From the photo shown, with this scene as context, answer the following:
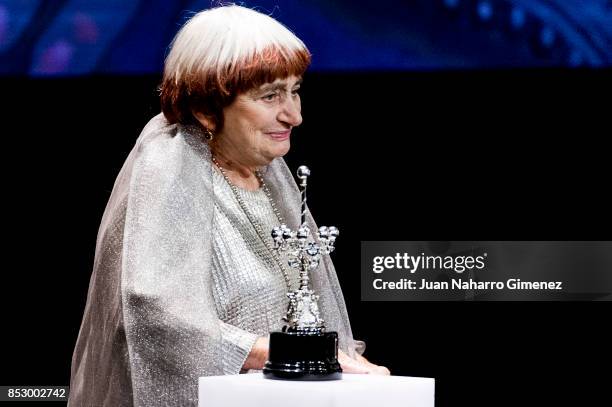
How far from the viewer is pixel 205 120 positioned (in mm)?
2086

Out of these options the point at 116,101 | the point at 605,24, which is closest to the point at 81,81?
the point at 116,101

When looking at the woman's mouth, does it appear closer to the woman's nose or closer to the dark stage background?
the woman's nose

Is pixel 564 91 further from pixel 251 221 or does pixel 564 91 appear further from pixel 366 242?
pixel 251 221

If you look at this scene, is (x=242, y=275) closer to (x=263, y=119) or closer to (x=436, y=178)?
(x=263, y=119)

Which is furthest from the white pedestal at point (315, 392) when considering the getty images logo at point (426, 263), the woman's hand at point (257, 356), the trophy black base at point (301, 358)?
the getty images logo at point (426, 263)

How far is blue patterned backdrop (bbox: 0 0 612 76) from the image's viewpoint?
2803mm

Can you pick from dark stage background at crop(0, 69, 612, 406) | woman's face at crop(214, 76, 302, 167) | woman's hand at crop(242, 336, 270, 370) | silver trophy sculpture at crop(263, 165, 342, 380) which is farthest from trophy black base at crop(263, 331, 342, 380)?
dark stage background at crop(0, 69, 612, 406)

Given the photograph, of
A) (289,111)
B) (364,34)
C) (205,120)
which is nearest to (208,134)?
(205,120)

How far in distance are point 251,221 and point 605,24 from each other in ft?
3.63

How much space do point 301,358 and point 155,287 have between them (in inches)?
12.8

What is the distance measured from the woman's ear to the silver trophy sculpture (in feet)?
1.22

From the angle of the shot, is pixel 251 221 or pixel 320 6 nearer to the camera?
pixel 251 221

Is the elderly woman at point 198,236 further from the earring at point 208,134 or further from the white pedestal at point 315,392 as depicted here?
the white pedestal at point 315,392

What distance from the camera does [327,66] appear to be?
2826 mm
